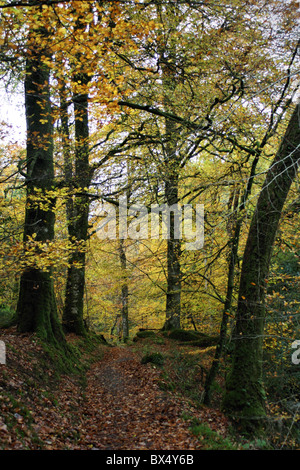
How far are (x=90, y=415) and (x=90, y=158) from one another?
883 cm

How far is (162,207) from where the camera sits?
10.0 meters

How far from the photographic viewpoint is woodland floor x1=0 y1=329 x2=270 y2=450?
4098 millimetres

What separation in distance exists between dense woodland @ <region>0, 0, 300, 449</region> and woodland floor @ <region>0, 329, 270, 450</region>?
0.43m

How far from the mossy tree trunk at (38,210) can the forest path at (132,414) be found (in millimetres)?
1806

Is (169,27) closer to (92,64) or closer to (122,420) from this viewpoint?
(92,64)

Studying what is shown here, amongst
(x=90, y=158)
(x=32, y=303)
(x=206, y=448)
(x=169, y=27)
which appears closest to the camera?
(x=206, y=448)

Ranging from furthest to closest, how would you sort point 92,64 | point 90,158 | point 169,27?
point 90,158 → point 169,27 → point 92,64

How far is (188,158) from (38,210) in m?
4.28

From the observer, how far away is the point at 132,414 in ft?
18.8

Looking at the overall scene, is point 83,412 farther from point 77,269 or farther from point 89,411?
point 77,269

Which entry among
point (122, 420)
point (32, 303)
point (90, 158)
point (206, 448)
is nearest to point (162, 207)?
point (90, 158)

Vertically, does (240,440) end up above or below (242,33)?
below

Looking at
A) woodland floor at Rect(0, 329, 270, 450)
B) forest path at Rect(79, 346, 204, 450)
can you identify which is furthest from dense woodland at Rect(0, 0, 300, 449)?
forest path at Rect(79, 346, 204, 450)

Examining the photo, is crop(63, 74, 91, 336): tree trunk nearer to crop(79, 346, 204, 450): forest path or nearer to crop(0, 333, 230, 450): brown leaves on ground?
crop(79, 346, 204, 450): forest path
